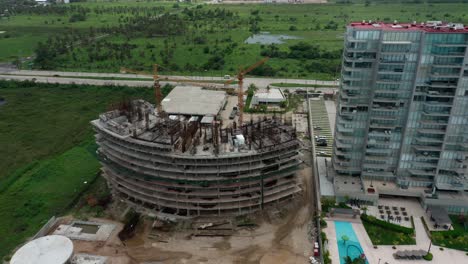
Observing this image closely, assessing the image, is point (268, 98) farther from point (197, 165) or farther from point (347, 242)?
point (347, 242)

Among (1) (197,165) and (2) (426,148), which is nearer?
(1) (197,165)

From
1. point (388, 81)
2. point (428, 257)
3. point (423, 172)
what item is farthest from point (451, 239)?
point (388, 81)

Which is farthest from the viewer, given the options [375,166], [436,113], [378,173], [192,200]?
[378,173]

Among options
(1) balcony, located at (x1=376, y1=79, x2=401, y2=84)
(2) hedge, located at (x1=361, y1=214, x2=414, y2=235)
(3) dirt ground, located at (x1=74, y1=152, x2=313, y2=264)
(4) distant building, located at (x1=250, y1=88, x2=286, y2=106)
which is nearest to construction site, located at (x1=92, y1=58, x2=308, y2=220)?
(3) dirt ground, located at (x1=74, y1=152, x2=313, y2=264)

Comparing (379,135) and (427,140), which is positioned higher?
(379,135)

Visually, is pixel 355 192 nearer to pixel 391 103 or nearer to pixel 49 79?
pixel 391 103

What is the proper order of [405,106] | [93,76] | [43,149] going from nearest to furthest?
[405,106] → [43,149] → [93,76]

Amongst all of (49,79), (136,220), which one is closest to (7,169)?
(136,220)

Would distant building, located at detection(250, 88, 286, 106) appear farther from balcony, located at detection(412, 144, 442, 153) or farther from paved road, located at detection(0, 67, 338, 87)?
balcony, located at detection(412, 144, 442, 153)
